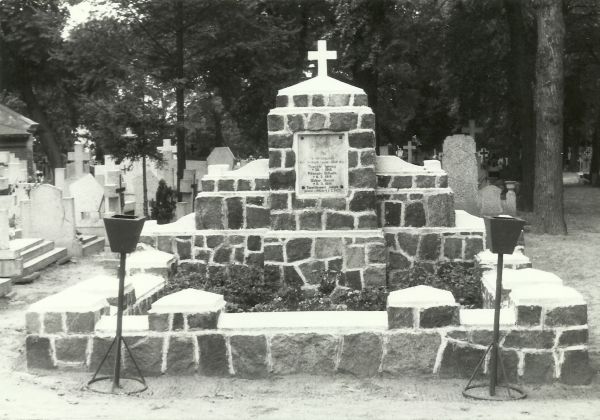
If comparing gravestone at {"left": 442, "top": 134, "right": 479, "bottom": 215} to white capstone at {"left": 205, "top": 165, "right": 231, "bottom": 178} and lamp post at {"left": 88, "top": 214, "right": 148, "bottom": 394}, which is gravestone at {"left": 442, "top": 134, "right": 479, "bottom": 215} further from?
lamp post at {"left": 88, "top": 214, "right": 148, "bottom": 394}

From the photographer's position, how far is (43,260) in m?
14.1

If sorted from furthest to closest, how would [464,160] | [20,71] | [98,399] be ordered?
1. [20,71]
2. [464,160]
3. [98,399]

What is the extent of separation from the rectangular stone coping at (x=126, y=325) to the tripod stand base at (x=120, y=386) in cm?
43

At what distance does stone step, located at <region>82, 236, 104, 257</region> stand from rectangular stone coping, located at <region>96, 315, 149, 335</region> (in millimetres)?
8977

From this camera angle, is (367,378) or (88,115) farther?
(88,115)

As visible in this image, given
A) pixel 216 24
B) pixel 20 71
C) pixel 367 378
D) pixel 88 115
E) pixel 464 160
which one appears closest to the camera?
pixel 367 378

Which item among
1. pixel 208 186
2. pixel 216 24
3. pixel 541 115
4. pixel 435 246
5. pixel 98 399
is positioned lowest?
pixel 98 399

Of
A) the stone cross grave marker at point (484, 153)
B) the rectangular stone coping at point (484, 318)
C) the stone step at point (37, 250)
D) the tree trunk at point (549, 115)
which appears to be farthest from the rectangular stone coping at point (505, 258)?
the stone cross grave marker at point (484, 153)

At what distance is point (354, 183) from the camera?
1078 centimetres

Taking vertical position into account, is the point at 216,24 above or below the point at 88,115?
above

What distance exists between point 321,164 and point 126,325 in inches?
165

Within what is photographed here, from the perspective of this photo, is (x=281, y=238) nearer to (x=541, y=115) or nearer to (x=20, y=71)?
(x=541, y=115)

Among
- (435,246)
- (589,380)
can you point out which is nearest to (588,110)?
(435,246)

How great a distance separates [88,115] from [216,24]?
4.75m
